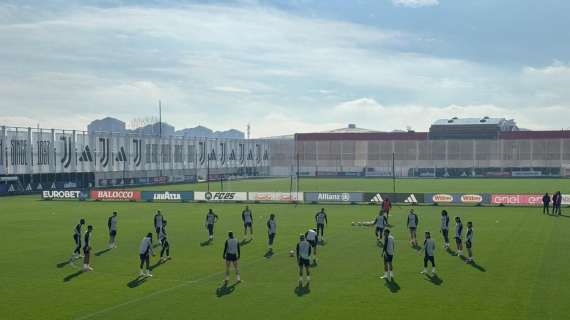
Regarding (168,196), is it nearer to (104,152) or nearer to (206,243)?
(104,152)

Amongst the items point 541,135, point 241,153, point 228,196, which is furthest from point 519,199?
point 541,135

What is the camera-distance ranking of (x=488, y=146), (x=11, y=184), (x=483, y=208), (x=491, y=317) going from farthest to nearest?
1. (x=488, y=146)
2. (x=11, y=184)
3. (x=483, y=208)
4. (x=491, y=317)

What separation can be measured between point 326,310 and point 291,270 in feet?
21.8

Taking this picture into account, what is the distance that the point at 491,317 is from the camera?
1848 centimetres

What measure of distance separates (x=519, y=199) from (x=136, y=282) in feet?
150

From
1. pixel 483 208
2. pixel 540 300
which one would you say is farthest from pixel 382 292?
pixel 483 208

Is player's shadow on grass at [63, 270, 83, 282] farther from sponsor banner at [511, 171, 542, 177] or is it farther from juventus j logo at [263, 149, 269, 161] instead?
juventus j logo at [263, 149, 269, 161]

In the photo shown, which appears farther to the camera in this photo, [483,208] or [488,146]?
[488,146]

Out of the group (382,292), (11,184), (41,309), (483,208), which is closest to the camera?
(41,309)

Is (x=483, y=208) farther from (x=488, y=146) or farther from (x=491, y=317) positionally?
(x=488, y=146)

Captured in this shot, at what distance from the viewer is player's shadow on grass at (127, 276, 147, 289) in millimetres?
23314

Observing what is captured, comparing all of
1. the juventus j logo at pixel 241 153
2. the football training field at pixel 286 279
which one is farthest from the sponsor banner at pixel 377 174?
the football training field at pixel 286 279

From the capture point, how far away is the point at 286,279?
24.3m

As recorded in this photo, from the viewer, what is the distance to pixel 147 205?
213 ft
